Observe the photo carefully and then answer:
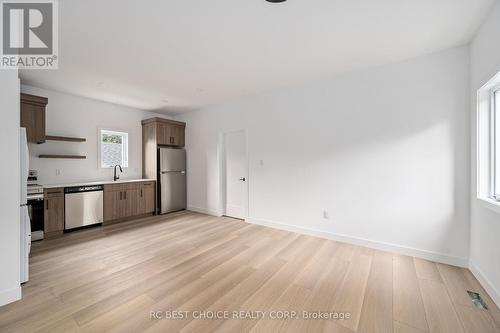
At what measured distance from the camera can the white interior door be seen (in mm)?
4703

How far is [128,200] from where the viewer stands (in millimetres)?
4590

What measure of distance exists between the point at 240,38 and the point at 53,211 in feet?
13.8

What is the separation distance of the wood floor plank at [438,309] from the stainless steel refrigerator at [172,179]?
197 inches

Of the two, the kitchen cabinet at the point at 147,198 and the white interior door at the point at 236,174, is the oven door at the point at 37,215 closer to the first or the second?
the kitchen cabinet at the point at 147,198

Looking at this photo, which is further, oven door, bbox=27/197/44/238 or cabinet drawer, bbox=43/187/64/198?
cabinet drawer, bbox=43/187/64/198

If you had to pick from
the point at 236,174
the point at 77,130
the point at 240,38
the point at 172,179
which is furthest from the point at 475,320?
the point at 77,130

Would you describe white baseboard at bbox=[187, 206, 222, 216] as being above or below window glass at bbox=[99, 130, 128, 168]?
below

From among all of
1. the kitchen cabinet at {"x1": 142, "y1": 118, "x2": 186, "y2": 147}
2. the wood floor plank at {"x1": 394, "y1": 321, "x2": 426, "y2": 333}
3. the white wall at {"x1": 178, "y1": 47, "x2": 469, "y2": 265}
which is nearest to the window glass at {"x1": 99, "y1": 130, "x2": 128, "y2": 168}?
the kitchen cabinet at {"x1": 142, "y1": 118, "x2": 186, "y2": 147}

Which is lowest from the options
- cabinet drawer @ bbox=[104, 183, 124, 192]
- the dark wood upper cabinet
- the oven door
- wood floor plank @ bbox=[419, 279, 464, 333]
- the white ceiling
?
wood floor plank @ bbox=[419, 279, 464, 333]

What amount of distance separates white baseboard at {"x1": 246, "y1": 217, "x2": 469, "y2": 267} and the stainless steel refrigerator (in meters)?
2.60

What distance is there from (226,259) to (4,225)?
2245 mm

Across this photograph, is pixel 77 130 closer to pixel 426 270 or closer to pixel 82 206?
pixel 82 206

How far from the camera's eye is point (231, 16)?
6.56 ft

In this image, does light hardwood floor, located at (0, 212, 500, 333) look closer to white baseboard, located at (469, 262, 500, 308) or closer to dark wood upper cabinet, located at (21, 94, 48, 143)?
white baseboard, located at (469, 262, 500, 308)
